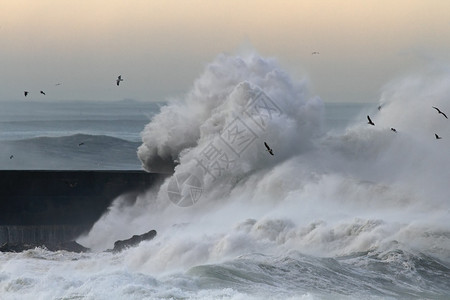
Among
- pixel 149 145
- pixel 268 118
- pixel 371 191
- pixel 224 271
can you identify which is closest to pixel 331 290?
pixel 224 271

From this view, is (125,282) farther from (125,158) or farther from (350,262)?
(125,158)

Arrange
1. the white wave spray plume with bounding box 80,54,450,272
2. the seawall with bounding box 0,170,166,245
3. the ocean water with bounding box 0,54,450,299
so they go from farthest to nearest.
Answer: the seawall with bounding box 0,170,166,245, the white wave spray plume with bounding box 80,54,450,272, the ocean water with bounding box 0,54,450,299

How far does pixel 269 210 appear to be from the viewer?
→ 2834 centimetres

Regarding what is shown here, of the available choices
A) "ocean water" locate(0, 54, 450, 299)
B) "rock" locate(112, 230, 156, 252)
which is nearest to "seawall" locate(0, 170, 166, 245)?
"ocean water" locate(0, 54, 450, 299)

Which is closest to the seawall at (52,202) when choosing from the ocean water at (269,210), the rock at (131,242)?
the ocean water at (269,210)

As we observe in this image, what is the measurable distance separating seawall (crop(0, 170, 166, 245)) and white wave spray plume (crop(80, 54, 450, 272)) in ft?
1.32

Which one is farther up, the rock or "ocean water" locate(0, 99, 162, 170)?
"ocean water" locate(0, 99, 162, 170)

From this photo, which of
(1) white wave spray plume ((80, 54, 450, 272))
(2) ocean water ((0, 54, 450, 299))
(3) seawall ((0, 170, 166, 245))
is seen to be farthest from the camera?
(3) seawall ((0, 170, 166, 245))

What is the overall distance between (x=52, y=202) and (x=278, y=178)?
5.67 metres

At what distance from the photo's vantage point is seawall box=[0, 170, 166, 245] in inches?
1148

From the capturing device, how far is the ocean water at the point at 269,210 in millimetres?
20781

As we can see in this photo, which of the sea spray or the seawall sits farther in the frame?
the seawall

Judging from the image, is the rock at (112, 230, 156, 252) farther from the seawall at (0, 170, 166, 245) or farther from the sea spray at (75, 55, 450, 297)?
the seawall at (0, 170, 166, 245)

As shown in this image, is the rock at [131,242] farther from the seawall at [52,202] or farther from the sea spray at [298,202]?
the seawall at [52,202]
